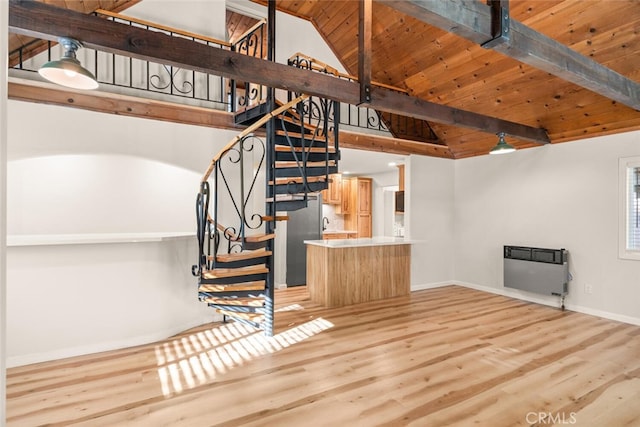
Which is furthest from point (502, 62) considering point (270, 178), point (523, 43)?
point (270, 178)

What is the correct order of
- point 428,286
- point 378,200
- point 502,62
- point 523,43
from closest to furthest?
point 523,43 → point 502,62 → point 428,286 → point 378,200

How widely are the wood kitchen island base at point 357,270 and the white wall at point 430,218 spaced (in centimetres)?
→ 53

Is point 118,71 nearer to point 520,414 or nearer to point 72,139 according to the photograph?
point 72,139

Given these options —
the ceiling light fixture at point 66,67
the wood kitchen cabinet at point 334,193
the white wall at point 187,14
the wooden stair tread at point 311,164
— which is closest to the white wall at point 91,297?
the wooden stair tread at point 311,164

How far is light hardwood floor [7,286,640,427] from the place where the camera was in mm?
2271

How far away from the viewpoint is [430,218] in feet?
20.4

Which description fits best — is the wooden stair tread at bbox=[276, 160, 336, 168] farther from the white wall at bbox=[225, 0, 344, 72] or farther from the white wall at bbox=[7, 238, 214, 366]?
the white wall at bbox=[225, 0, 344, 72]

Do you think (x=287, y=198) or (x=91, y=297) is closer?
(x=91, y=297)

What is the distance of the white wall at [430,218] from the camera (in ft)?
19.7

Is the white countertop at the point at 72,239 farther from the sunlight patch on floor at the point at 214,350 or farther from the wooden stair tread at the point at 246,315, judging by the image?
the sunlight patch on floor at the point at 214,350

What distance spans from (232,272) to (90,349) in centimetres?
148

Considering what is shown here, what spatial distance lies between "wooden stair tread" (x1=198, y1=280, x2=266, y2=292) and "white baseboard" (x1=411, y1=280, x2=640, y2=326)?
3345mm

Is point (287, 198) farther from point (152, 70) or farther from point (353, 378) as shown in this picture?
point (152, 70)

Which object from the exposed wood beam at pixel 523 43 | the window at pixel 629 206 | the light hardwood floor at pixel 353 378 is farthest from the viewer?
the window at pixel 629 206
